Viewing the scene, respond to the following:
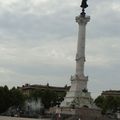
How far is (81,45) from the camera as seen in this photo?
291ft

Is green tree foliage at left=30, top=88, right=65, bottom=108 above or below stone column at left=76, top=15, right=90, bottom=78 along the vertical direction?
below

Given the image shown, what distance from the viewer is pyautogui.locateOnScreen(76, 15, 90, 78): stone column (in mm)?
88125

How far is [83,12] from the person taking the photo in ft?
302

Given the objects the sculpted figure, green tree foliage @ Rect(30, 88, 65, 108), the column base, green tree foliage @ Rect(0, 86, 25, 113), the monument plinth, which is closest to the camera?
the column base

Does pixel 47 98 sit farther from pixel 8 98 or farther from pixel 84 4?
pixel 84 4

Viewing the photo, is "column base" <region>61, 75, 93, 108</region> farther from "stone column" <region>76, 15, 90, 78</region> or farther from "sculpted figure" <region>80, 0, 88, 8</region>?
"sculpted figure" <region>80, 0, 88, 8</region>

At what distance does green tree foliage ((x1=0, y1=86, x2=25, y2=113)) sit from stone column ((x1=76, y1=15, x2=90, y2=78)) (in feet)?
86.9

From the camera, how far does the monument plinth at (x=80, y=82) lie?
86319 mm

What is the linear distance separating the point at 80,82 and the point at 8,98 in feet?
93.7

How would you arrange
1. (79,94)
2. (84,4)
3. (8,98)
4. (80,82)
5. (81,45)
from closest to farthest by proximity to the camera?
(79,94)
(80,82)
(81,45)
(84,4)
(8,98)

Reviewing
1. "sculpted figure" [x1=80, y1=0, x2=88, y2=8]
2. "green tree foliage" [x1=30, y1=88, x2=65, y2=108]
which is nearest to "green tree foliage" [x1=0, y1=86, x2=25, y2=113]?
"green tree foliage" [x1=30, y1=88, x2=65, y2=108]

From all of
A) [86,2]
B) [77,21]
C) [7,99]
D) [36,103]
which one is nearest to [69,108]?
[77,21]

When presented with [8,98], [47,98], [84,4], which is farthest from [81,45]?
[47,98]

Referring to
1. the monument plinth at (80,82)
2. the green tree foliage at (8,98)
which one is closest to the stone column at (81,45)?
the monument plinth at (80,82)
